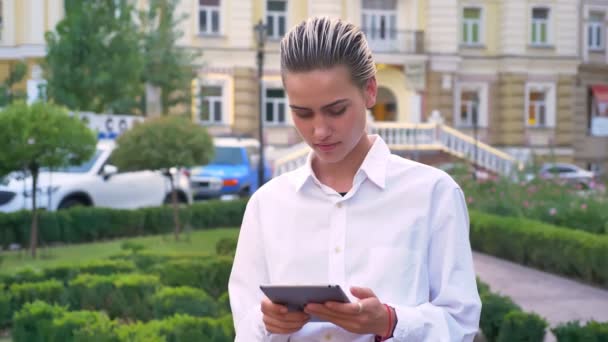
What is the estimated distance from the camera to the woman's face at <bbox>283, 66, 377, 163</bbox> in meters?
2.33

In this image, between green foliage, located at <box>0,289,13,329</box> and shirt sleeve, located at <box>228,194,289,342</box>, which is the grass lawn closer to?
green foliage, located at <box>0,289,13,329</box>

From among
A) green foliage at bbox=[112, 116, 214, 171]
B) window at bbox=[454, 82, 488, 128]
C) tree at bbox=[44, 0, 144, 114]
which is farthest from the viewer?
window at bbox=[454, 82, 488, 128]

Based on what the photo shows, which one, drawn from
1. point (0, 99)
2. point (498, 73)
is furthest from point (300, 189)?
point (498, 73)

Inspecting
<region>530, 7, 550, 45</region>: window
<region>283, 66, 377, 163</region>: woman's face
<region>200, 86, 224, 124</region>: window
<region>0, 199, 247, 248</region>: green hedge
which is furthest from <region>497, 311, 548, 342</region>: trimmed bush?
<region>530, 7, 550, 45</region>: window

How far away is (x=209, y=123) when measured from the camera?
1185 inches

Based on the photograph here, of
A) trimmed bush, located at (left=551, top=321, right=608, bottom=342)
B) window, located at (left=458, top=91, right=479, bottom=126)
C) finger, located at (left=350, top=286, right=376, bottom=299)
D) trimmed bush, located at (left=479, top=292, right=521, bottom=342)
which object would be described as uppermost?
finger, located at (left=350, top=286, right=376, bottom=299)

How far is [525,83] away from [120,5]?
14343 mm

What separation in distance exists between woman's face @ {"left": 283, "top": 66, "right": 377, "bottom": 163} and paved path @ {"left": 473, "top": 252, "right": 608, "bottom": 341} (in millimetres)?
4749

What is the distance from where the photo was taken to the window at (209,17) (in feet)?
100.0

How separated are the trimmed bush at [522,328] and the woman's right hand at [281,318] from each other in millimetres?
3646

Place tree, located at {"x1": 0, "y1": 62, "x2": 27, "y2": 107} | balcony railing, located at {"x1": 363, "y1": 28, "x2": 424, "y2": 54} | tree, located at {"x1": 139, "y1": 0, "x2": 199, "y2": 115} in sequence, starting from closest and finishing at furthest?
1. tree, located at {"x1": 0, "y1": 62, "x2": 27, "y2": 107}
2. tree, located at {"x1": 139, "y1": 0, "x2": 199, "y2": 115}
3. balcony railing, located at {"x1": 363, "y1": 28, "x2": 424, "y2": 54}

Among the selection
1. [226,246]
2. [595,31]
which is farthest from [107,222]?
[595,31]

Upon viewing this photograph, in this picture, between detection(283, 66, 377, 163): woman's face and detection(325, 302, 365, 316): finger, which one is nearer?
detection(325, 302, 365, 316): finger

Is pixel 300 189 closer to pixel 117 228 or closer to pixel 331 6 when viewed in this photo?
pixel 117 228
